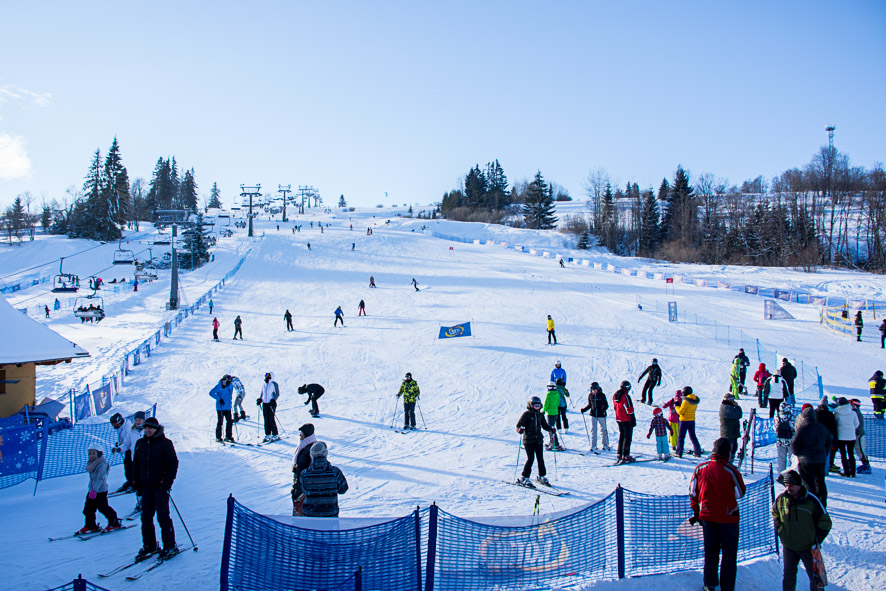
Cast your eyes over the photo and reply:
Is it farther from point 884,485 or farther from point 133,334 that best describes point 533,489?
point 133,334

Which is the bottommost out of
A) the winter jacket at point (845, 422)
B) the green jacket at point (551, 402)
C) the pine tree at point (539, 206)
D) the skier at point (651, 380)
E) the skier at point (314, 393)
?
the skier at point (314, 393)

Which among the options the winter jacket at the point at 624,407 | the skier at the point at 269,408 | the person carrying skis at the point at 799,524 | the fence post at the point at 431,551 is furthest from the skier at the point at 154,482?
the winter jacket at the point at 624,407

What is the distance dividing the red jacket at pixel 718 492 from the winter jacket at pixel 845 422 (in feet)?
16.1

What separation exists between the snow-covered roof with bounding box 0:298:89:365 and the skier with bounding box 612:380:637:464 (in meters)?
13.4

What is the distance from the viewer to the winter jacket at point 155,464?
5.89m

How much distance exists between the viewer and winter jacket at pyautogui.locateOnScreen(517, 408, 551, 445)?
8.23m

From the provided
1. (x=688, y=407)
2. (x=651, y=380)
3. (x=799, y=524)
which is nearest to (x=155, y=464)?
(x=799, y=524)

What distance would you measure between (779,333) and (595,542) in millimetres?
24723

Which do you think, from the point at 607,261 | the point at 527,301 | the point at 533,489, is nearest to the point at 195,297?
the point at 527,301

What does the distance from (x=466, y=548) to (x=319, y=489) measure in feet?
5.12

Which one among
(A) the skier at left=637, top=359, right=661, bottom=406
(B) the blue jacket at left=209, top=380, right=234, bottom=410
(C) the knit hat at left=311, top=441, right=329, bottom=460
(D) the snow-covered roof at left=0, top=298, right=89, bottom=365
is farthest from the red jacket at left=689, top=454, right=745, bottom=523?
(D) the snow-covered roof at left=0, top=298, right=89, bottom=365

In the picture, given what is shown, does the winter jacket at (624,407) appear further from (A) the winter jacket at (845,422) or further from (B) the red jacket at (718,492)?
(B) the red jacket at (718,492)

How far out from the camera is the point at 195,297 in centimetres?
3741

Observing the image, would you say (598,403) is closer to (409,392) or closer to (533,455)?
(533,455)
